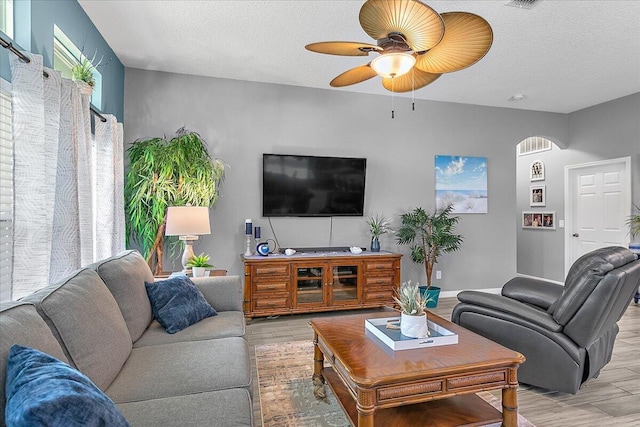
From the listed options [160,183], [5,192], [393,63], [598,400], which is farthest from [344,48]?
[598,400]

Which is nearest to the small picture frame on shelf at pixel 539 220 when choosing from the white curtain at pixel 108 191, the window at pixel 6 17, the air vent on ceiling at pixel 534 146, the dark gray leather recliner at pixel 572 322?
the air vent on ceiling at pixel 534 146

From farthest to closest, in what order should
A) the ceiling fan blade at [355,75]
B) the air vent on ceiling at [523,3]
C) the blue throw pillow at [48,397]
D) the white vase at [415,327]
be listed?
the air vent on ceiling at [523,3] < the ceiling fan blade at [355,75] < the white vase at [415,327] < the blue throw pillow at [48,397]

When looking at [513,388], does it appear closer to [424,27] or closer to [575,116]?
[424,27]

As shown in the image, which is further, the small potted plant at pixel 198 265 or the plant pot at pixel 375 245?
the plant pot at pixel 375 245

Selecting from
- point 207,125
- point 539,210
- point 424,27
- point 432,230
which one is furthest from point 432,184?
point 424,27

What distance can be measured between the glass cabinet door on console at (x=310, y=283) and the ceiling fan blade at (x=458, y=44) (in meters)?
2.51

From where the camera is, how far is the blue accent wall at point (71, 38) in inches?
82.0

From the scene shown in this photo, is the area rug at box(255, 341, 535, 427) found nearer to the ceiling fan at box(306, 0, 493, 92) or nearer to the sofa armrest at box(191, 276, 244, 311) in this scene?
the sofa armrest at box(191, 276, 244, 311)

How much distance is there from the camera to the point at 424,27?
183 centimetres

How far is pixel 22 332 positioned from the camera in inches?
44.4

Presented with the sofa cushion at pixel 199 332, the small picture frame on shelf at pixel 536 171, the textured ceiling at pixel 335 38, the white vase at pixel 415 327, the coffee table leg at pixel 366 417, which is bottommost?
the coffee table leg at pixel 366 417

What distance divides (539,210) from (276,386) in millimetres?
5868

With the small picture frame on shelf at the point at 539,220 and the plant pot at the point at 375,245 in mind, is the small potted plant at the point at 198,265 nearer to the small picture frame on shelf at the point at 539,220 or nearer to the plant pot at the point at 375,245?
the plant pot at the point at 375,245

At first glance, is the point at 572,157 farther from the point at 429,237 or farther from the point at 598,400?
the point at 598,400
